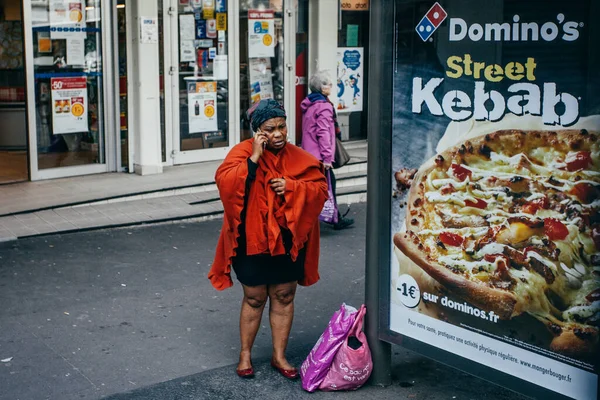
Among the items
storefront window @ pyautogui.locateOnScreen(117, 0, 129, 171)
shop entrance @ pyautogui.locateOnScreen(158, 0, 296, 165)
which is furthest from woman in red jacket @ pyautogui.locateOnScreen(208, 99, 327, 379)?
shop entrance @ pyautogui.locateOnScreen(158, 0, 296, 165)

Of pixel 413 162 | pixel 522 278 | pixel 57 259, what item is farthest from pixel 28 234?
pixel 522 278

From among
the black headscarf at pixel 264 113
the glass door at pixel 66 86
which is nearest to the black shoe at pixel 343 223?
the glass door at pixel 66 86

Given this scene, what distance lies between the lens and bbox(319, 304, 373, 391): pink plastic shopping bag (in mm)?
5320

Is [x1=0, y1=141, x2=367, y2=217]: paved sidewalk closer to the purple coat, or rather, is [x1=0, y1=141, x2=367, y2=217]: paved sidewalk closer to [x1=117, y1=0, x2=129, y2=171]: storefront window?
[x1=117, y1=0, x2=129, y2=171]: storefront window

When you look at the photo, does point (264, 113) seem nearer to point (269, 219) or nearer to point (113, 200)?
point (269, 219)

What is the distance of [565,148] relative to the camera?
4.25 m

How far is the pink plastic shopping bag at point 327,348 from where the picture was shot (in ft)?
17.5

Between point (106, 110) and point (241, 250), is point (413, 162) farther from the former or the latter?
point (106, 110)

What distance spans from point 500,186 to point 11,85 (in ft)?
34.1

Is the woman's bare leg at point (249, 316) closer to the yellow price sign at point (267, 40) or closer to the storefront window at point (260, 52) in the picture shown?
the storefront window at point (260, 52)

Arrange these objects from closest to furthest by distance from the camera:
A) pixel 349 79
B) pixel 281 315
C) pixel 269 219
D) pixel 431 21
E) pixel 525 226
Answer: pixel 525 226
pixel 431 21
pixel 269 219
pixel 281 315
pixel 349 79

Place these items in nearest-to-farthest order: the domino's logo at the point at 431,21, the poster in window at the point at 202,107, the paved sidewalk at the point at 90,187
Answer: the domino's logo at the point at 431,21, the paved sidewalk at the point at 90,187, the poster in window at the point at 202,107

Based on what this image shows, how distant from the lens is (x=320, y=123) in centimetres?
899

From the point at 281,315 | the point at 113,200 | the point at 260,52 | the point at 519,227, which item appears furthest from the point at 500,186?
the point at 260,52
